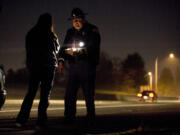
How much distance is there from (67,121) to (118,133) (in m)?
1.50

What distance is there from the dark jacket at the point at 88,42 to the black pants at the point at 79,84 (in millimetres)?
122

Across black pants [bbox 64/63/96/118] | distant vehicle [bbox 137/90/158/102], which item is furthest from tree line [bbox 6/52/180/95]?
black pants [bbox 64/63/96/118]

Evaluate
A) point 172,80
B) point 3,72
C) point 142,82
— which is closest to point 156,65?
point 3,72

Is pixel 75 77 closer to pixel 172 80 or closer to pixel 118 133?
pixel 118 133

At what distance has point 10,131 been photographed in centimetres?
572

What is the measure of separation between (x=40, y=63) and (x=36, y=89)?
0.47 metres

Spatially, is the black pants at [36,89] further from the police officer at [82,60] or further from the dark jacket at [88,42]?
the dark jacket at [88,42]

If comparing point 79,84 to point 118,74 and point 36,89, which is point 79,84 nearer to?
point 36,89

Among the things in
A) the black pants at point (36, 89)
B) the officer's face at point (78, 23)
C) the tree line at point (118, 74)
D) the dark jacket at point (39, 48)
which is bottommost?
the black pants at point (36, 89)

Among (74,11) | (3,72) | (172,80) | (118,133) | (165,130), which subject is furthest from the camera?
(172,80)

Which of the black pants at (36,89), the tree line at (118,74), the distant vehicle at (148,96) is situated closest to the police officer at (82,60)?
the black pants at (36,89)

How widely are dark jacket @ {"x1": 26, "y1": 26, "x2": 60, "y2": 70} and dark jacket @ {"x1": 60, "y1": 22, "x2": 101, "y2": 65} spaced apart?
0.55 meters

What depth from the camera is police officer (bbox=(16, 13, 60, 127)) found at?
6.40 metres

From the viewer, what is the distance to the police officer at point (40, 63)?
640cm
